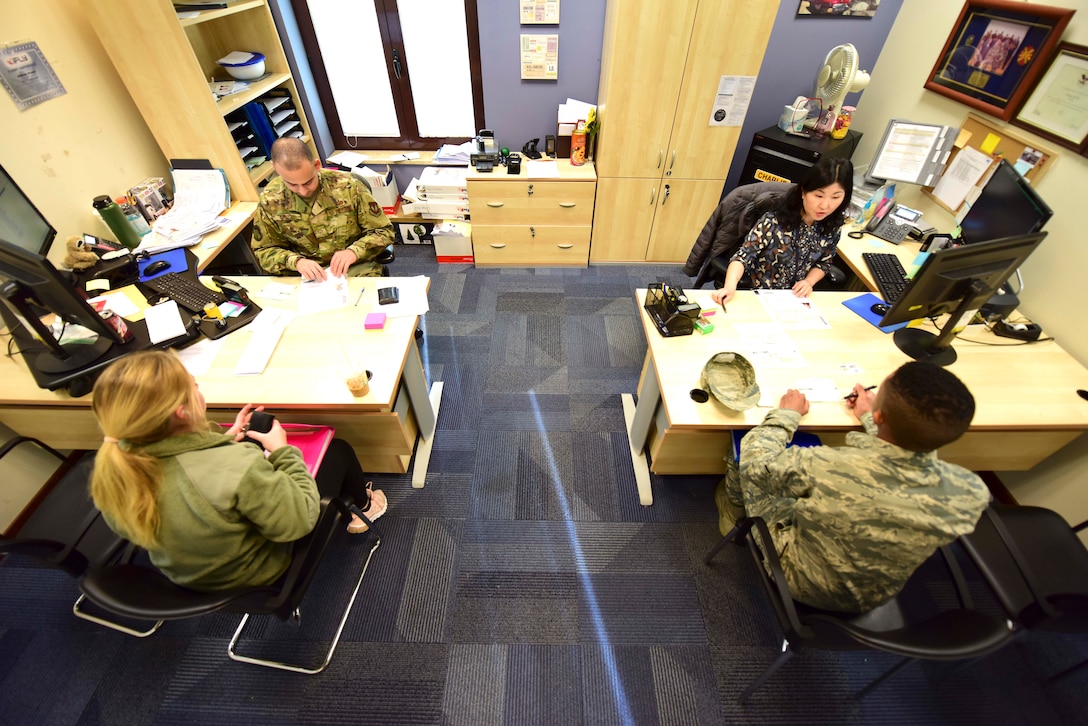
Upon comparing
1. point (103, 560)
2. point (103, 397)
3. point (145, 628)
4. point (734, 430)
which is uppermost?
point (103, 397)

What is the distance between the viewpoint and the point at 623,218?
11.0 ft

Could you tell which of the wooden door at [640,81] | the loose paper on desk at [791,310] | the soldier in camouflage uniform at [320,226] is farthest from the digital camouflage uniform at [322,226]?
the loose paper on desk at [791,310]

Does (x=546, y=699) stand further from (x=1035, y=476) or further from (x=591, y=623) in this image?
(x=1035, y=476)

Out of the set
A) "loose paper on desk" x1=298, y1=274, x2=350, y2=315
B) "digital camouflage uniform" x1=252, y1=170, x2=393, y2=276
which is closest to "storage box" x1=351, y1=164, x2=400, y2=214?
"digital camouflage uniform" x1=252, y1=170, x2=393, y2=276

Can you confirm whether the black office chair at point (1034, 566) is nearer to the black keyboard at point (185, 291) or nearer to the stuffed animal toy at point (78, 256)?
the black keyboard at point (185, 291)

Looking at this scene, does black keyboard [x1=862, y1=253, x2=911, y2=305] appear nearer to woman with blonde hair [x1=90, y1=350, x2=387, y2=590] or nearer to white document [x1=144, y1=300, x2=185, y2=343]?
woman with blonde hair [x1=90, y1=350, x2=387, y2=590]

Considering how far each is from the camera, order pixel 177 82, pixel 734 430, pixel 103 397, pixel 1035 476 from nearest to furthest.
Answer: pixel 103 397
pixel 734 430
pixel 1035 476
pixel 177 82

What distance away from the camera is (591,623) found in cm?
175

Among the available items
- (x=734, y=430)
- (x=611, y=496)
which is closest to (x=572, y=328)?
(x=611, y=496)

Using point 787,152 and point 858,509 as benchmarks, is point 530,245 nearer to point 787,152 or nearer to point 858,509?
point 787,152

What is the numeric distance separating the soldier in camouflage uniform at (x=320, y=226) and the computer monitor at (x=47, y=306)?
30.4 inches

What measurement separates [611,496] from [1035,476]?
1.92 meters

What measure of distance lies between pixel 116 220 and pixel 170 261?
→ 345mm

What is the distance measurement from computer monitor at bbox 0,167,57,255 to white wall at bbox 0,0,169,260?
0.34 m
